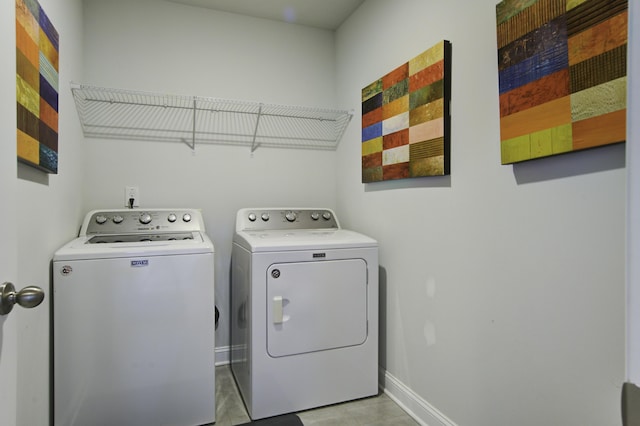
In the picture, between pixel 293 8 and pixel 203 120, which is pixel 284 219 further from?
pixel 293 8

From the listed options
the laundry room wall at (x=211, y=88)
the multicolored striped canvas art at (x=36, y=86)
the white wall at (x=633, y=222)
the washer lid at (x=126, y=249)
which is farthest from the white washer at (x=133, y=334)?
the white wall at (x=633, y=222)

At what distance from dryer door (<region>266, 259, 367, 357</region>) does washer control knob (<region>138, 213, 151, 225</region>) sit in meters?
0.88

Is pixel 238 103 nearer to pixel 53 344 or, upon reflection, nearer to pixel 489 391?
pixel 53 344

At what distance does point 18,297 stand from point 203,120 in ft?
6.40

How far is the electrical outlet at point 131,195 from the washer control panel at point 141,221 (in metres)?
0.16

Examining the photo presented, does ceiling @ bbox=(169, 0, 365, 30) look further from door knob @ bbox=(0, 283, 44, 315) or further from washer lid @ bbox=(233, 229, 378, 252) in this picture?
door knob @ bbox=(0, 283, 44, 315)

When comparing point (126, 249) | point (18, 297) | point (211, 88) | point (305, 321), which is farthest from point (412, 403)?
point (211, 88)

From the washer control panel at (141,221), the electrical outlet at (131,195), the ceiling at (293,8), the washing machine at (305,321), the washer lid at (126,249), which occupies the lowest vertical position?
the washing machine at (305,321)

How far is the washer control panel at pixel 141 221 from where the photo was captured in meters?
2.11

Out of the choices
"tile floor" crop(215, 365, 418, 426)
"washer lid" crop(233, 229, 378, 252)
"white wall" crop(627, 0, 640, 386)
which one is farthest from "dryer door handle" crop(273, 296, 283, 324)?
"white wall" crop(627, 0, 640, 386)

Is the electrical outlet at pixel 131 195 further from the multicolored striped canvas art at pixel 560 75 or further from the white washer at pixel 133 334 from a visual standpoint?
the multicolored striped canvas art at pixel 560 75

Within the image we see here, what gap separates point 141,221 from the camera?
2180mm

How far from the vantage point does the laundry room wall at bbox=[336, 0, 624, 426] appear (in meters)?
1.07

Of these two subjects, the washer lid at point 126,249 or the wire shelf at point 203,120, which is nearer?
the washer lid at point 126,249
